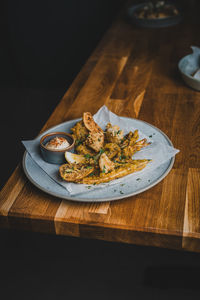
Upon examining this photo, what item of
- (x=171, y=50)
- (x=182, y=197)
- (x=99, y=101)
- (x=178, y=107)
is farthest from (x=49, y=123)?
(x=171, y=50)

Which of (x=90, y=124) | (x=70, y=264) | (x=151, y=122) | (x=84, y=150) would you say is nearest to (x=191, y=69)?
(x=151, y=122)

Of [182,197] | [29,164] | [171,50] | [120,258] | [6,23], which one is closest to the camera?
[182,197]

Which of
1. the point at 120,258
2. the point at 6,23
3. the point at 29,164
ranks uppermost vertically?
the point at 29,164

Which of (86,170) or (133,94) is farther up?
(86,170)

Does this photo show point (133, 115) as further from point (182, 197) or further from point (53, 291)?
point (53, 291)

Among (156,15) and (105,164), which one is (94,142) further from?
(156,15)

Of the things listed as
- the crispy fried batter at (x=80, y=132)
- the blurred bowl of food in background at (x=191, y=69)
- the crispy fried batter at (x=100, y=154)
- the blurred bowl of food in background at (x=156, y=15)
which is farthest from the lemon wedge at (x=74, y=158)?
the blurred bowl of food in background at (x=156, y=15)
